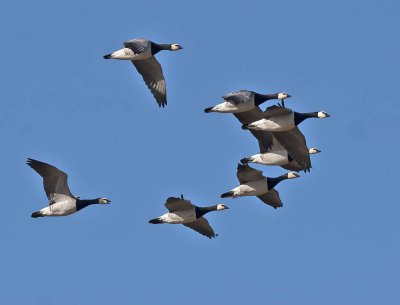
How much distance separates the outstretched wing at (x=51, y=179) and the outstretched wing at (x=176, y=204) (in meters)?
3.78

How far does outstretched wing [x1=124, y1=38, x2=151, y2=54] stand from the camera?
6969 cm

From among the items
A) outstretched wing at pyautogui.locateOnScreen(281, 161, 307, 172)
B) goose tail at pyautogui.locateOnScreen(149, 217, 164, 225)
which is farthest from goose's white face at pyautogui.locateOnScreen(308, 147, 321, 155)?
goose tail at pyautogui.locateOnScreen(149, 217, 164, 225)

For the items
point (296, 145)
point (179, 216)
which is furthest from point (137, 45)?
point (296, 145)

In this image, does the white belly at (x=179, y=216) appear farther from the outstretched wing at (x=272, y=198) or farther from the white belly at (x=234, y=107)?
the outstretched wing at (x=272, y=198)

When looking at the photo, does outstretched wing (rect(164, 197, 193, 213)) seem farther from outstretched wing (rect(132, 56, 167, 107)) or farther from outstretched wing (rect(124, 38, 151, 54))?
outstretched wing (rect(124, 38, 151, 54))

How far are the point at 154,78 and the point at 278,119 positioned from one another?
563 cm

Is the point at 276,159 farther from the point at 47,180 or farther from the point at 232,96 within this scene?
the point at 47,180

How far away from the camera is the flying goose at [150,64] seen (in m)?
70.1

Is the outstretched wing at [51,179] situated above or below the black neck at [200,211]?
above

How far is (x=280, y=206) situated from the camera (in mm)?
74688

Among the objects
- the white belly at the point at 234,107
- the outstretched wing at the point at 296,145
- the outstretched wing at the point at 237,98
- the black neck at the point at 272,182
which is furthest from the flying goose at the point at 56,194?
the outstretched wing at the point at 296,145

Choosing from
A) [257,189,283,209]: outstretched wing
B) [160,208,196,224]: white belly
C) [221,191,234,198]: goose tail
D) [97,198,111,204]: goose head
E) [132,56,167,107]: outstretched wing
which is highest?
[132,56,167,107]: outstretched wing

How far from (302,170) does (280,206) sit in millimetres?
4969

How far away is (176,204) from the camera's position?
70.0 m
